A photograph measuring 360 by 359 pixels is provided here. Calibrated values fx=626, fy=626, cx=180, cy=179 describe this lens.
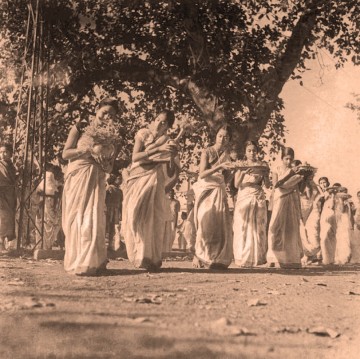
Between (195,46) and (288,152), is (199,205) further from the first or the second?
(195,46)

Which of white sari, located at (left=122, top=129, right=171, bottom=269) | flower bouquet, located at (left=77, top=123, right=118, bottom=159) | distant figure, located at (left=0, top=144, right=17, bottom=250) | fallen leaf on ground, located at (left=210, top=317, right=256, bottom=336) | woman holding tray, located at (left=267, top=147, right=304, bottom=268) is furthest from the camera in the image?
distant figure, located at (left=0, top=144, right=17, bottom=250)

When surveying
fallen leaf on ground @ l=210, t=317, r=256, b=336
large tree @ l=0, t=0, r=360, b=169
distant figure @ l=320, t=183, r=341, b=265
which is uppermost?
large tree @ l=0, t=0, r=360, b=169

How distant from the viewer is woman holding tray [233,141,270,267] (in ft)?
33.4

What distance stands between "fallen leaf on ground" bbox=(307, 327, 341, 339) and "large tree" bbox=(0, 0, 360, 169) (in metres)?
9.65

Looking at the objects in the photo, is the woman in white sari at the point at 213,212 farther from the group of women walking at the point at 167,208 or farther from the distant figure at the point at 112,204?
the distant figure at the point at 112,204

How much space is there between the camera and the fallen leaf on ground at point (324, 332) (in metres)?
3.85

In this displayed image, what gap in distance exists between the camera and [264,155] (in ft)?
55.9

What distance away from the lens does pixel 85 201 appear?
22.9 ft

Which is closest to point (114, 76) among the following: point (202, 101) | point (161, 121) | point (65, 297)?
point (202, 101)

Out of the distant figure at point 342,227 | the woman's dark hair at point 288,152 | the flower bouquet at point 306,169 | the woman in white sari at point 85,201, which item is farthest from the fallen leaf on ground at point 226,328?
the distant figure at point 342,227

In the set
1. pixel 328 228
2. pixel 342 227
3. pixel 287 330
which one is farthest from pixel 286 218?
pixel 287 330

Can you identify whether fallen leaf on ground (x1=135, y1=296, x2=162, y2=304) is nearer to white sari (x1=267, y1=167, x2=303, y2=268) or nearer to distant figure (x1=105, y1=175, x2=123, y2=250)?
white sari (x1=267, y1=167, x2=303, y2=268)


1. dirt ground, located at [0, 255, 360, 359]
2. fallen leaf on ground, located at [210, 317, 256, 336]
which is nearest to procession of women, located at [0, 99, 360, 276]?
dirt ground, located at [0, 255, 360, 359]

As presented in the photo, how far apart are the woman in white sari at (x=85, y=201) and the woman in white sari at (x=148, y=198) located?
60 centimetres
